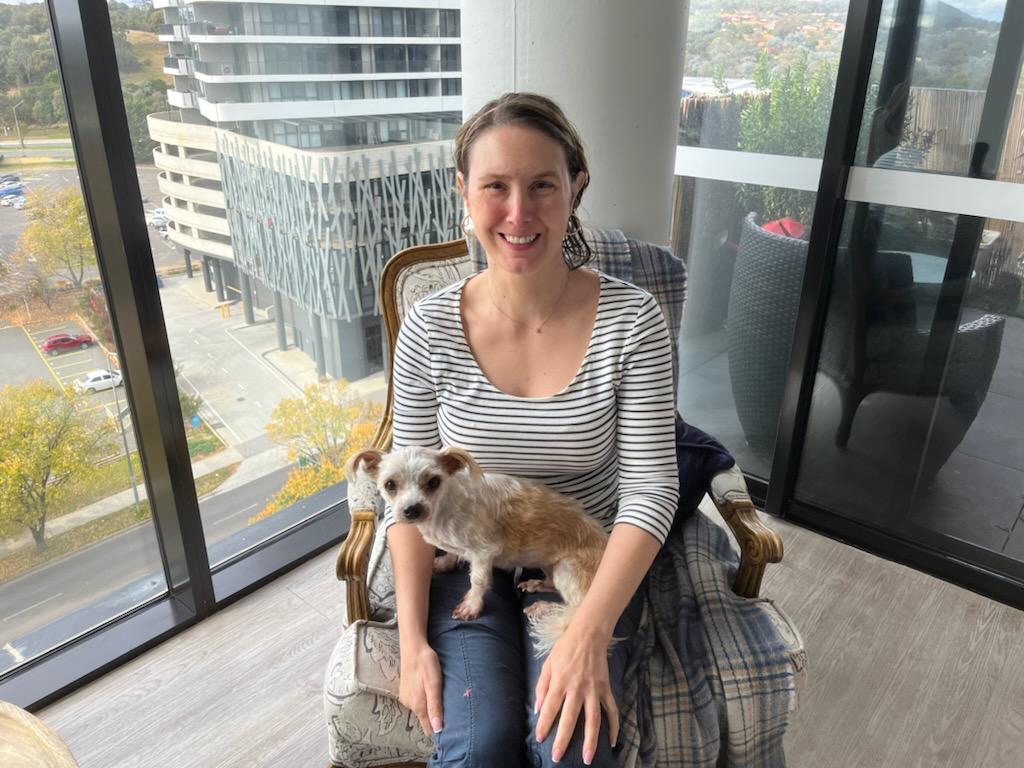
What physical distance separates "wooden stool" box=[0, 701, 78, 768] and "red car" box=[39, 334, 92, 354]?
3.70 ft

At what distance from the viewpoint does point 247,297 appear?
7.87 feet

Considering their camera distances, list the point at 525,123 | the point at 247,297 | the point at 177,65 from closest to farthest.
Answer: the point at 525,123
the point at 177,65
the point at 247,297

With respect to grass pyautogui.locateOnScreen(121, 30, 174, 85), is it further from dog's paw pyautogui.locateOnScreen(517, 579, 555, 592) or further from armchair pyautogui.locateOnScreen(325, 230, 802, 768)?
dog's paw pyautogui.locateOnScreen(517, 579, 555, 592)

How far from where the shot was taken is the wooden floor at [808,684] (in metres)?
1.86

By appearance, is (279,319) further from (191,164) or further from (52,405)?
(52,405)

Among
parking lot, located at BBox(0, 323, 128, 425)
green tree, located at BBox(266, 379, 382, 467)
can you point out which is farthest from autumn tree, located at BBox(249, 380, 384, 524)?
parking lot, located at BBox(0, 323, 128, 425)

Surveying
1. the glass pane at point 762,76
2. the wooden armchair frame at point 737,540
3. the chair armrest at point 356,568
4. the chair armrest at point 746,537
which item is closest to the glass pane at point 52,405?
the wooden armchair frame at point 737,540

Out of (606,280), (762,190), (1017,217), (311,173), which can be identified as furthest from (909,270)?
(311,173)

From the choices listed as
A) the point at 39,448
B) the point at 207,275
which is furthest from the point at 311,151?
the point at 39,448

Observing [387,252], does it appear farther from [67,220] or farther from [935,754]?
[935,754]

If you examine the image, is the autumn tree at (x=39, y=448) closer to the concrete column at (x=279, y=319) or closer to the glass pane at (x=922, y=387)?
the concrete column at (x=279, y=319)

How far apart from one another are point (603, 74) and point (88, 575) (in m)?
2.08

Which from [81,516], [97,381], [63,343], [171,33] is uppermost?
[171,33]

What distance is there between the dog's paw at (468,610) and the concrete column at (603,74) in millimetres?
1245
